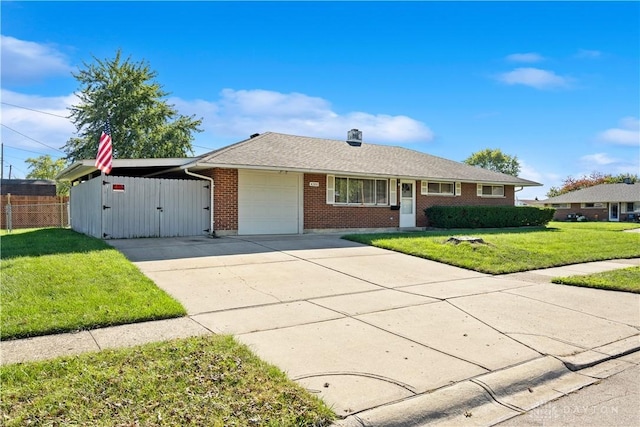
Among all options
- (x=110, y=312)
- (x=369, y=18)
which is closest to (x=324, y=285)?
(x=110, y=312)

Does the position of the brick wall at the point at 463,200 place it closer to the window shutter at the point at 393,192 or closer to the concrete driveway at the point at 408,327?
the window shutter at the point at 393,192

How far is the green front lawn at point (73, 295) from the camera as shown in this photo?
16.8 ft

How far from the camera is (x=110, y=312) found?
551 centimetres

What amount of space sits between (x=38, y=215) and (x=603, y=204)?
48825 mm

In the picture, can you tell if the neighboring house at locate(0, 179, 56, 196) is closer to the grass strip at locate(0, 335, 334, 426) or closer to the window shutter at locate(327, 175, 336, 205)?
the window shutter at locate(327, 175, 336, 205)

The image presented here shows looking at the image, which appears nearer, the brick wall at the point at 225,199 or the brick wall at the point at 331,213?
the brick wall at the point at 225,199

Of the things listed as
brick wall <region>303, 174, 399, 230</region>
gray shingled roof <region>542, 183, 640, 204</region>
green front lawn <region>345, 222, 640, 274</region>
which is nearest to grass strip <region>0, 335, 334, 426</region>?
green front lawn <region>345, 222, 640, 274</region>

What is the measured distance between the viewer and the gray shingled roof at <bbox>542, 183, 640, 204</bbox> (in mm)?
42156

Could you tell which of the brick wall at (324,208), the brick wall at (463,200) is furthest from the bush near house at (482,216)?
the brick wall at (324,208)

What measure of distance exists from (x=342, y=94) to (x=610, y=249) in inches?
487

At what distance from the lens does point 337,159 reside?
18.5m

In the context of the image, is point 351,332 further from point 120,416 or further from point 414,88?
point 414,88

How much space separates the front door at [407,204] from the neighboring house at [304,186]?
0.04 metres

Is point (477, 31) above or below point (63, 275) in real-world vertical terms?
above
